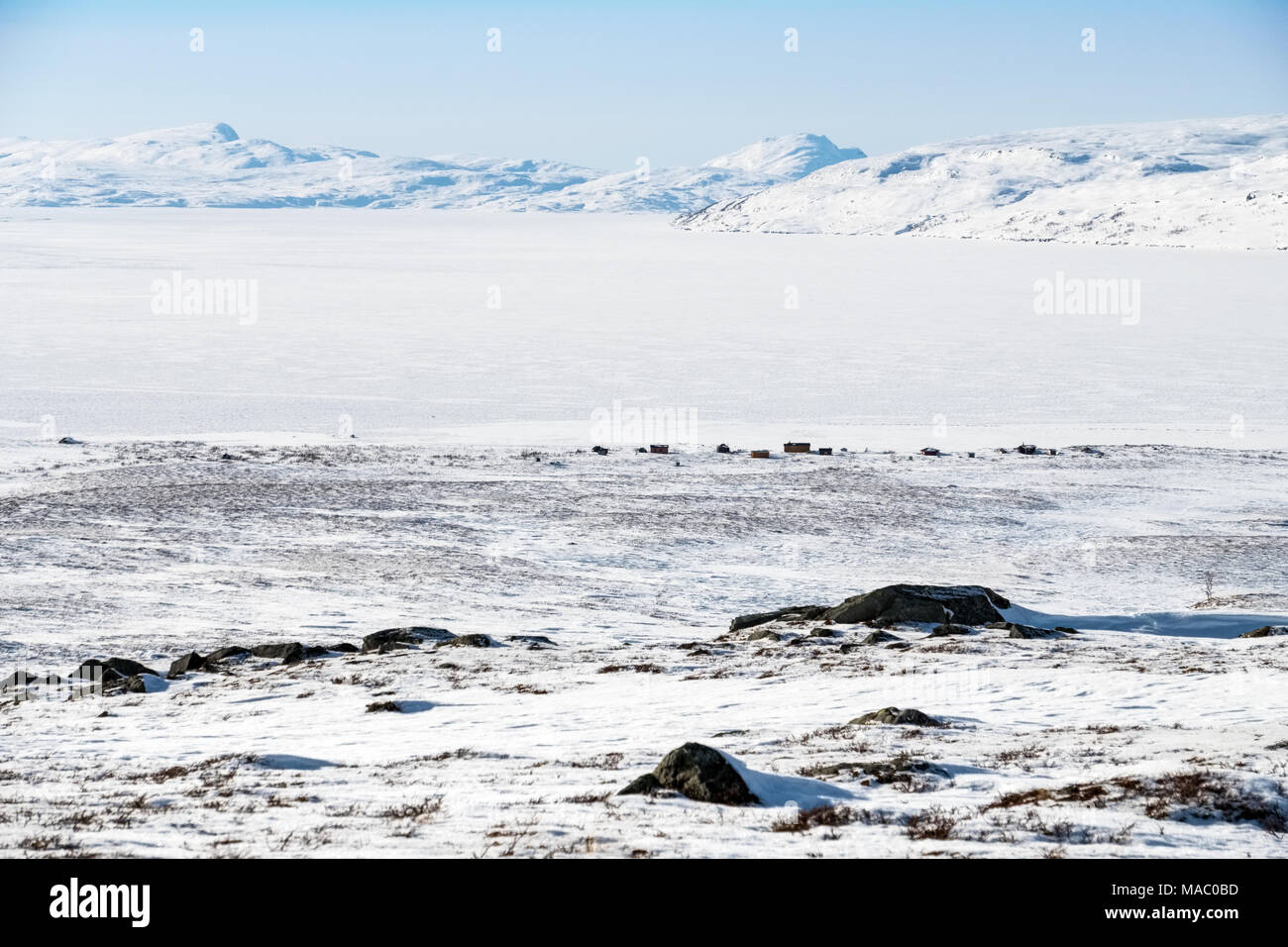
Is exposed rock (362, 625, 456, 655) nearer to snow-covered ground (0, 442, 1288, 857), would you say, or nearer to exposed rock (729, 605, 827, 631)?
snow-covered ground (0, 442, 1288, 857)

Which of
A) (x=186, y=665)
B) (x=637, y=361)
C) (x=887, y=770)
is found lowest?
(x=186, y=665)

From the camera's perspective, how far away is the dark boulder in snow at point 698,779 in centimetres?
1067

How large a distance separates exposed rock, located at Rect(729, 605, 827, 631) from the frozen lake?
22466mm

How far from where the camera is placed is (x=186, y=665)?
19750 millimetres

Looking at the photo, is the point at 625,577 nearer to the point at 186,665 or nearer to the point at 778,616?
the point at 778,616

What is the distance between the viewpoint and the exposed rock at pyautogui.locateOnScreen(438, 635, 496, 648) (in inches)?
832

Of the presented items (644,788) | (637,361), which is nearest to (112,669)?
(644,788)

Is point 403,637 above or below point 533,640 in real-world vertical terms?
above

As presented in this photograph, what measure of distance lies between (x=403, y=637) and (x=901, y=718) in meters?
10.3

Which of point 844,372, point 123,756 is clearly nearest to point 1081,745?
point 123,756
